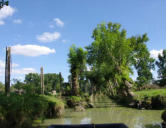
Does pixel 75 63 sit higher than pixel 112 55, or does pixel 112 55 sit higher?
pixel 112 55

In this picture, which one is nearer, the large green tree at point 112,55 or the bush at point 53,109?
the bush at point 53,109

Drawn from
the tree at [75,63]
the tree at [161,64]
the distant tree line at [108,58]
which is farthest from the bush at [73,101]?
the tree at [161,64]

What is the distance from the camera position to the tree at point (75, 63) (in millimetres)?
30877

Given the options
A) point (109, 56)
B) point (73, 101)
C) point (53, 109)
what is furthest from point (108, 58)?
point (53, 109)

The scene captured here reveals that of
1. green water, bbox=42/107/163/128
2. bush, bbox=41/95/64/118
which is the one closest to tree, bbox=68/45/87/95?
green water, bbox=42/107/163/128

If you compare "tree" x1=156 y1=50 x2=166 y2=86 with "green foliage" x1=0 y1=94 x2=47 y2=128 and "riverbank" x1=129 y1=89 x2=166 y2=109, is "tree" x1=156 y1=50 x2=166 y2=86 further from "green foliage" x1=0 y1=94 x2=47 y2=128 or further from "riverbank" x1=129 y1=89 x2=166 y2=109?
"green foliage" x1=0 y1=94 x2=47 y2=128

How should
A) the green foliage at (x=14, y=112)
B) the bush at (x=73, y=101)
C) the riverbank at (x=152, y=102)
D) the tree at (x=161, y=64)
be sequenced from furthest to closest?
the tree at (x=161, y=64) → the bush at (x=73, y=101) → the riverbank at (x=152, y=102) → the green foliage at (x=14, y=112)

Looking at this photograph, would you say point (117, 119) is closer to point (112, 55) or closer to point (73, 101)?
point (73, 101)

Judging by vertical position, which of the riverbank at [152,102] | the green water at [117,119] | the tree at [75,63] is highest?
the tree at [75,63]

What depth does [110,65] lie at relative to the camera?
37.8 metres

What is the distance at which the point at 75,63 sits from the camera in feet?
105

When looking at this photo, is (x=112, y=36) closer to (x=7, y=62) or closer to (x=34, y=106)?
(x=7, y=62)

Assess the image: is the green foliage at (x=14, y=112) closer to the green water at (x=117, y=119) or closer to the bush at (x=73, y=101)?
the green water at (x=117, y=119)

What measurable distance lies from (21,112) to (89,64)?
30.8 metres
